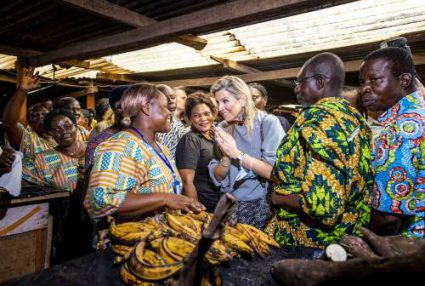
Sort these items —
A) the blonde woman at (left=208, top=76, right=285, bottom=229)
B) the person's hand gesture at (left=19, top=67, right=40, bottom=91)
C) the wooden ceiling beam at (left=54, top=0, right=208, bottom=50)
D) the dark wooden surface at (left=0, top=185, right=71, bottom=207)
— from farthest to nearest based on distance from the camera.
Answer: the person's hand gesture at (left=19, top=67, right=40, bottom=91) < the wooden ceiling beam at (left=54, top=0, right=208, bottom=50) < the dark wooden surface at (left=0, top=185, right=71, bottom=207) < the blonde woman at (left=208, top=76, right=285, bottom=229)

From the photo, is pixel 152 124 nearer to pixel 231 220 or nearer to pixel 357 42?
pixel 231 220

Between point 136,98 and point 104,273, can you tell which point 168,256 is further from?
point 136,98

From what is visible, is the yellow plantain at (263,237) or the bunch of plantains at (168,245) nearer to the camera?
the bunch of plantains at (168,245)

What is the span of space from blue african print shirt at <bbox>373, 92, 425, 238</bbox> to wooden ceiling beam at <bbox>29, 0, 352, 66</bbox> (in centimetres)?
151

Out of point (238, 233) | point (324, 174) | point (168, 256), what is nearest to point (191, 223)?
point (238, 233)

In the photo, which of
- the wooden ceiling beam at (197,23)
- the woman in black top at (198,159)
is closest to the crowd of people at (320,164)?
the woman in black top at (198,159)

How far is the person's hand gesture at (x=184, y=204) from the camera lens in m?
2.06

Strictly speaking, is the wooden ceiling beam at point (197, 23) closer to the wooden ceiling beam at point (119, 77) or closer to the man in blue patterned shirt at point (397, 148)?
the man in blue patterned shirt at point (397, 148)

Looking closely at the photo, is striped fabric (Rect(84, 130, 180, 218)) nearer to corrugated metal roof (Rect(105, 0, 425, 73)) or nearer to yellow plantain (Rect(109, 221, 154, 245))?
yellow plantain (Rect(109, 221, 154, 245))

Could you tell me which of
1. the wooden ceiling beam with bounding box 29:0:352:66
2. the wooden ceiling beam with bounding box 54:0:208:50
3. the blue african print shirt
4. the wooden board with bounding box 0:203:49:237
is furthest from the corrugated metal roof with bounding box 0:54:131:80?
the blue african print shirt

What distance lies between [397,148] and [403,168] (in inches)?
4.9

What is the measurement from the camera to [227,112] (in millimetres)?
3176

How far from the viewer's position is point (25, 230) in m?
3.55

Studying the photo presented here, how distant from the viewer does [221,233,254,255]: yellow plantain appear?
6.07 ft
